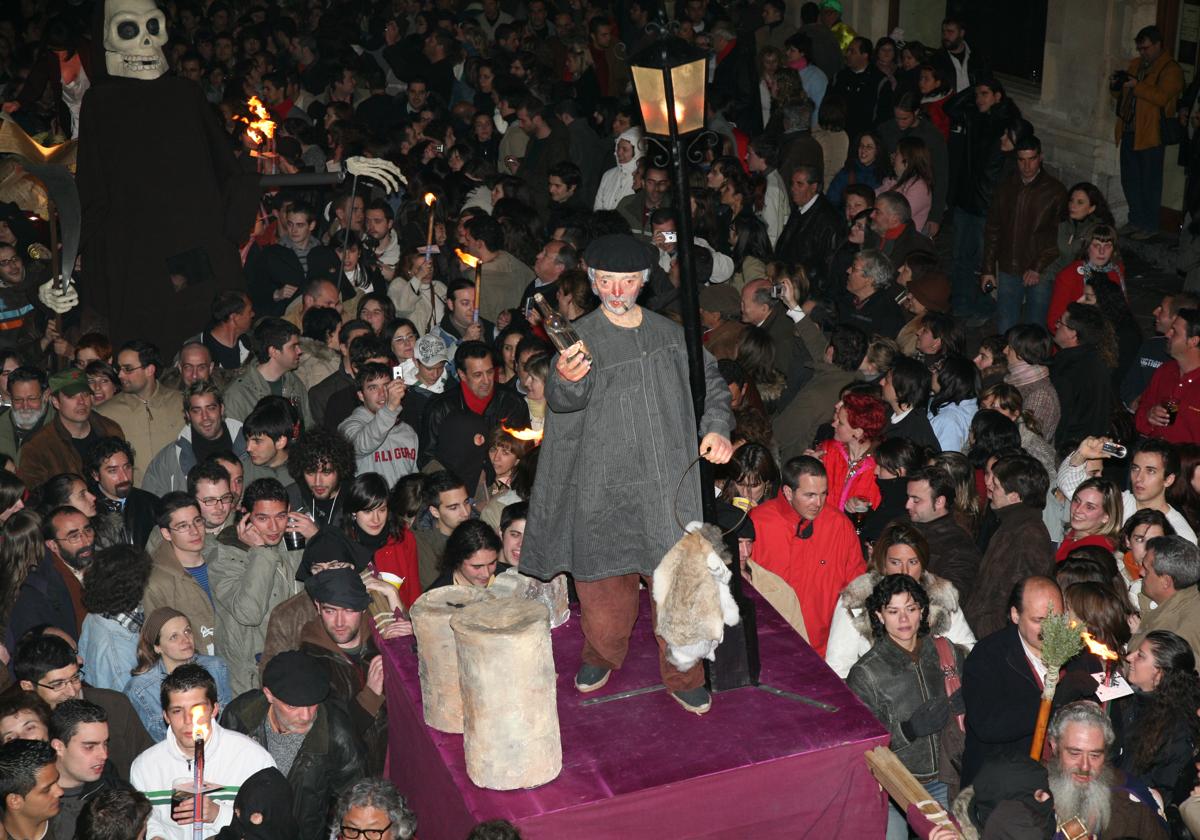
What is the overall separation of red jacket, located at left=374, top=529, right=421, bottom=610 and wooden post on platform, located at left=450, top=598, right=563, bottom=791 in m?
2.51

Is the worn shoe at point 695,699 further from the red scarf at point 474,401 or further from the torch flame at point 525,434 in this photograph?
the red scarf at point 474,401

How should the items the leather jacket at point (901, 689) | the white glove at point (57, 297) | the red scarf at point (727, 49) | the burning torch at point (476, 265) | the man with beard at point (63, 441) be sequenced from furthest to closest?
the red scarf at point (727, 49), the burning torch at point (476, 265), the white glove at point (57, 297), the man with beard at point (63, 441), the leather jacket at point (901, 689)

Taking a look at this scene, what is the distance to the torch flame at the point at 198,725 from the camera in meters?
5.95

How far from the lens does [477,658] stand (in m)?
5.31

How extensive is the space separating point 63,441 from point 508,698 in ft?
15.3

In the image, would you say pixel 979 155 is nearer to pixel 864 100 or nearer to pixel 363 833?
pixel 864 100

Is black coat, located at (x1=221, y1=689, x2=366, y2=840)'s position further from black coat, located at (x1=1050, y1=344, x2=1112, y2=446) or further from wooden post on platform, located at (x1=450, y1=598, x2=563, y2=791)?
black coat, located at (x1=1050, y1=344, x2=1112, y2=446)

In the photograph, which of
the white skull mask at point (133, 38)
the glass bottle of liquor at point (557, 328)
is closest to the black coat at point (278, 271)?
the white skull mask at point (133, 38)

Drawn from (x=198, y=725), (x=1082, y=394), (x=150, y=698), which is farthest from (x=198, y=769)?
(x=1082, y=394)

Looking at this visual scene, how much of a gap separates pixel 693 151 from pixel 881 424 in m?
3.20

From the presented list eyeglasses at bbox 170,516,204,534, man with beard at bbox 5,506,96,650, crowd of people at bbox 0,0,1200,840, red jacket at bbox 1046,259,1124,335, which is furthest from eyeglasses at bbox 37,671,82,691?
red jacket at bbox 1046,259,1124,335

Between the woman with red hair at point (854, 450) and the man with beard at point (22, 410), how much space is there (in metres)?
4.86

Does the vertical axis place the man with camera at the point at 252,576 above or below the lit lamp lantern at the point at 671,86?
below

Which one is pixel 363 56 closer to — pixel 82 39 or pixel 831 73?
pixel 82 39
